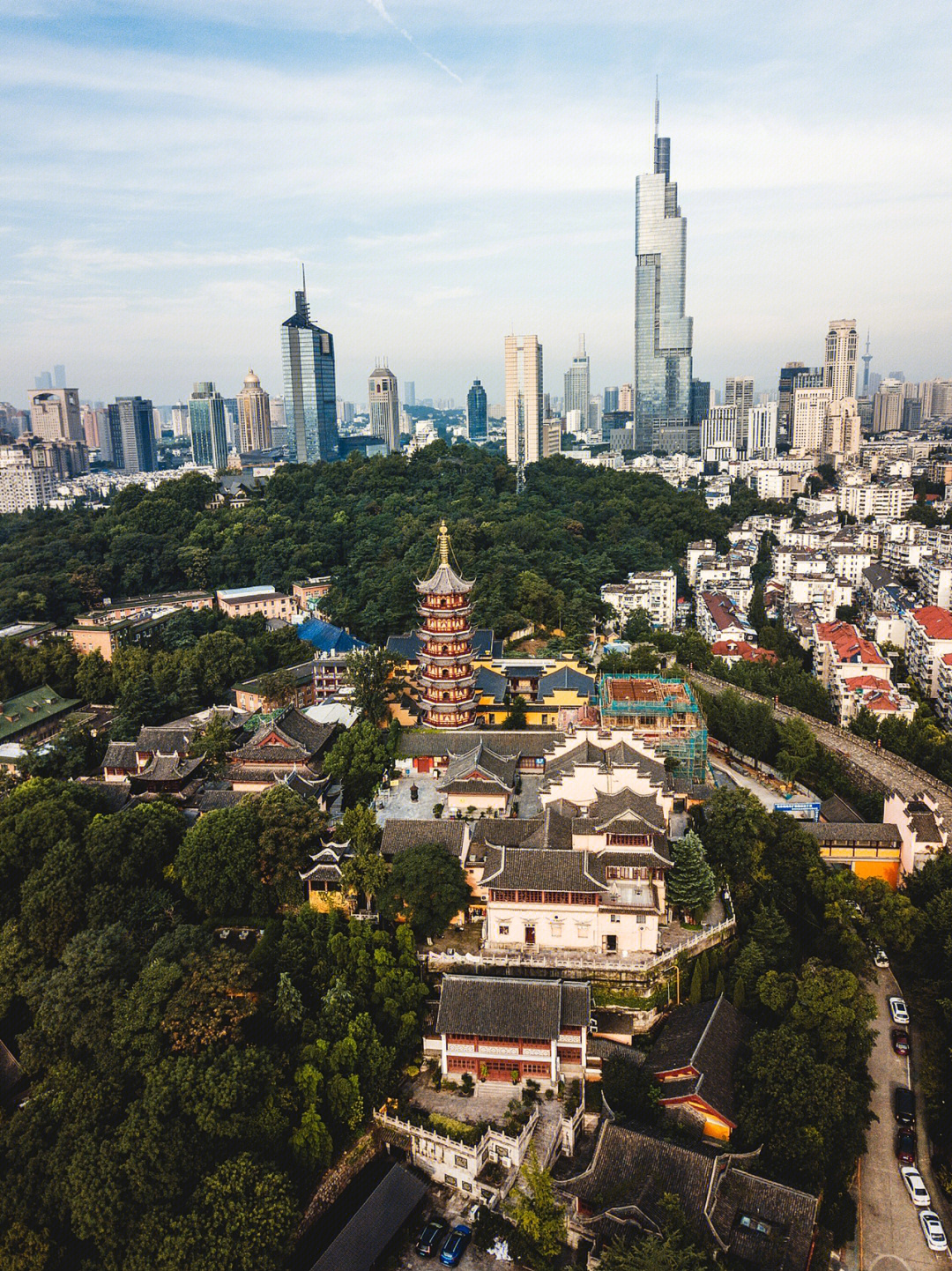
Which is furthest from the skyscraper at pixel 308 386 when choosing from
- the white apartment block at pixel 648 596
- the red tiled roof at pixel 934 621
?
the red tiled roof at pixel 934 621

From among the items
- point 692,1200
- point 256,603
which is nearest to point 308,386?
point 256,603

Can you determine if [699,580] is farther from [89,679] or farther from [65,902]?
[65,902]

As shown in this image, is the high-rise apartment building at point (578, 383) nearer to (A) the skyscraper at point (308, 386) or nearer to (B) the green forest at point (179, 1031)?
(A) the skyscraper at point (308, 386)

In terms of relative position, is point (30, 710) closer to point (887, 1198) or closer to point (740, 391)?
point (887, 1198)

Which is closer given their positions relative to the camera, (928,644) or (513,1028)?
(513,1028)

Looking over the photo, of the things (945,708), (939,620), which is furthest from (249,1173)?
(939,620)

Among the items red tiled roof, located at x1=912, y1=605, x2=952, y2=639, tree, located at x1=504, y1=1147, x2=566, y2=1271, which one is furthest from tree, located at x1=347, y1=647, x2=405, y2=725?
red tiled roof, located at x1=912, y1=605, x2=952, y2=639
